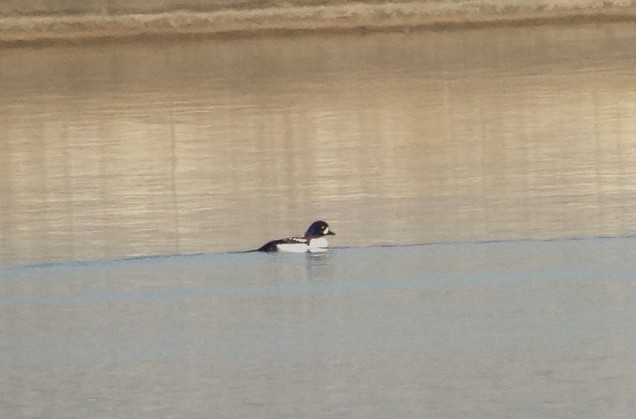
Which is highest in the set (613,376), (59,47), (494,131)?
(59,47)

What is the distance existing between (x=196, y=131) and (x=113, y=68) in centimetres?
221

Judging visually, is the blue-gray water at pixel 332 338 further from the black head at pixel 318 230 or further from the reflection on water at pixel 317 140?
the reflection on water at pixel 317 140

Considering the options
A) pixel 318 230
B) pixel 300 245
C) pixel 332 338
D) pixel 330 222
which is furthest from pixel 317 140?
pixel 332 338

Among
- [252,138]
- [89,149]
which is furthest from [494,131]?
[89,149]

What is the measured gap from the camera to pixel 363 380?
20.4 feet

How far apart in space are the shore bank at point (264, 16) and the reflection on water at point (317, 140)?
9.3 inches

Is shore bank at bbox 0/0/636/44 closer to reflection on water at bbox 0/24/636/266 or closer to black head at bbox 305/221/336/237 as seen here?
reflection on water at bbox 0/24/636/266

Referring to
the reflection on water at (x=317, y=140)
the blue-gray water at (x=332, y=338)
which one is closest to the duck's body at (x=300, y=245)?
the reflection on water at (x=317, y=140)

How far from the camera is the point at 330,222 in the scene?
11625 mm

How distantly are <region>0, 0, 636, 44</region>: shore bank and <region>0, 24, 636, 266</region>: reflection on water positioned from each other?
0.23m

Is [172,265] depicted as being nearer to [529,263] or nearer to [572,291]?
[529,263]

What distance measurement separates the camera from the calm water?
632cm

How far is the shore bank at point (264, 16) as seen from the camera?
52.9 ft

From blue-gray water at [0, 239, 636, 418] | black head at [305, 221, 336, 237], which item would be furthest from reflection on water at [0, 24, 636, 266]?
blue-gray water at [0, 239, 636, 418]
